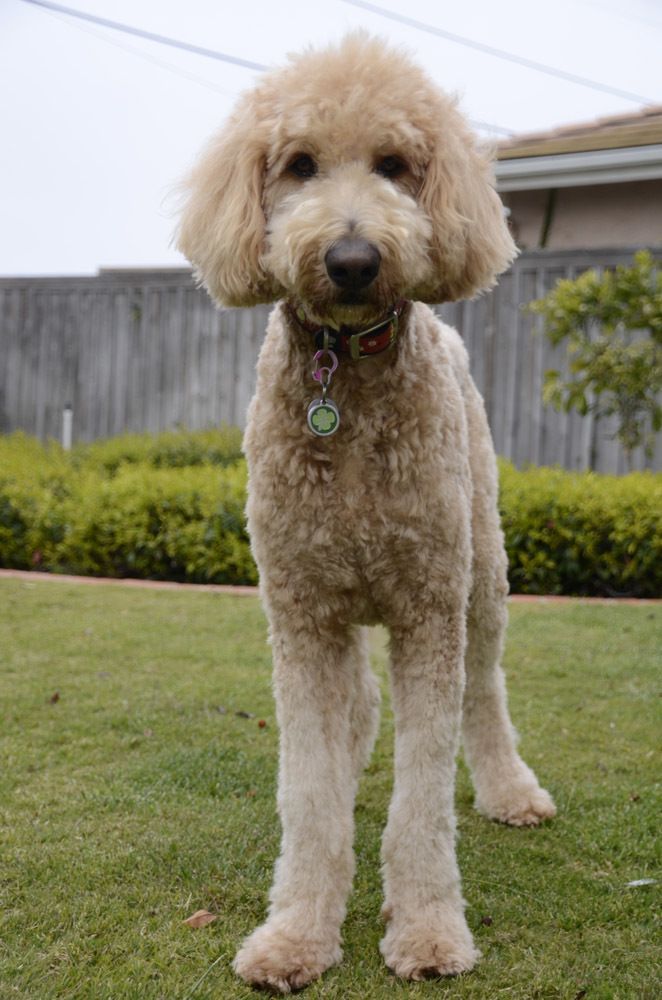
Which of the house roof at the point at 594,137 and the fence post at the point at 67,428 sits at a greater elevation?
the house roof at the point at 594,137

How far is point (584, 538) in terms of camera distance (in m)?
6.78

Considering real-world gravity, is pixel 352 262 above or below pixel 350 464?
above

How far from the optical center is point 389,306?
232 centimetres

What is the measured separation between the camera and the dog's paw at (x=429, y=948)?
2.38m

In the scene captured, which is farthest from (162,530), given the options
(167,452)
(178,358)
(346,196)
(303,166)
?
(346,196)

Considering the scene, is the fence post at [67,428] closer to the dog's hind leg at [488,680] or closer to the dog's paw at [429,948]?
the dog's hind leg at [488,680]

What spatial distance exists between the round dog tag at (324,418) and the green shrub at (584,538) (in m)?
4.49

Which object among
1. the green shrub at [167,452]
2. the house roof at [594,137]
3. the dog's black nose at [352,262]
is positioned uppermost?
the house roof at [594,137]

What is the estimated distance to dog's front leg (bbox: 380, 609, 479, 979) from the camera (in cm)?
246

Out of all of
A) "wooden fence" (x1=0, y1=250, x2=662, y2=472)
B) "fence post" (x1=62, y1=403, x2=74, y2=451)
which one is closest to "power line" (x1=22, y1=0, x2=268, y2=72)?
"wooden fence" (x1=0, y1=250, x2=662, y2=472)

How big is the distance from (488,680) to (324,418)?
4.45 feet

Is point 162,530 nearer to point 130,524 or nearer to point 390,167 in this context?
point 130,524

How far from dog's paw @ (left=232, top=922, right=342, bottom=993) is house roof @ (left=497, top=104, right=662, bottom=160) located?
8.53 meters

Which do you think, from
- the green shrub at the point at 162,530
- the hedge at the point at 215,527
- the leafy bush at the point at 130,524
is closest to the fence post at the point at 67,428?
the hedge at the point at 215,527
